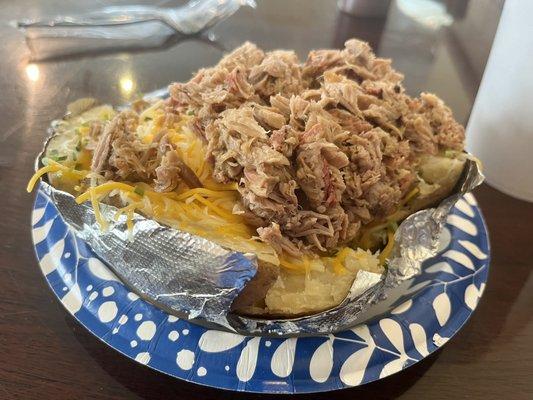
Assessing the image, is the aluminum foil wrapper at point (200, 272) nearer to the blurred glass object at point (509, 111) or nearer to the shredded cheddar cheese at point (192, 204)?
the shredded cheddar cheese at point (192, 204)

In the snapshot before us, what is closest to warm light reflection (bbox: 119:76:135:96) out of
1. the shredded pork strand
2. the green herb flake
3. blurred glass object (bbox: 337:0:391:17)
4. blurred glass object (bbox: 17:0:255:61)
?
blurred glass object (bbox: 17:0:255:61)

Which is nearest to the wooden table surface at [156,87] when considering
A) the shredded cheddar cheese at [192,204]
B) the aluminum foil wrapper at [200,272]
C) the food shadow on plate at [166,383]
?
the food shadow on plate at [166,383]

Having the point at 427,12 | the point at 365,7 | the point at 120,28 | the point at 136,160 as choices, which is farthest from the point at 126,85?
the point at 427,12

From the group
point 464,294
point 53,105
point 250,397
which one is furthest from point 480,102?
point 53,105

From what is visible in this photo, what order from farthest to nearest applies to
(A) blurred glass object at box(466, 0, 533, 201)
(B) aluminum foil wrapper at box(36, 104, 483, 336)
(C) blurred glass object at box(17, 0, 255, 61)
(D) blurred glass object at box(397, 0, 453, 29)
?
(D) blurred glass object at box(397, 0, 453, 29) → (C) blurred glass object at box(17, 0, 255, 61) → (A) blurred glass object at box(466, 0, 533, 201) → (B) aluminum foil wrapper at box(36, 104, 483, 336)

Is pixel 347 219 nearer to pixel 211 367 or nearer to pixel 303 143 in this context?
pixel 303 143

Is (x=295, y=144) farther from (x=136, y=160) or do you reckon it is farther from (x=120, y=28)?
(x=120, y=28)

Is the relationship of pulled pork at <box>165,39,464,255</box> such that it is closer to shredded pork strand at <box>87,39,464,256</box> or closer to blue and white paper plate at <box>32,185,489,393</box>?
shredded pork strand at <box>87,39,464,256</box>

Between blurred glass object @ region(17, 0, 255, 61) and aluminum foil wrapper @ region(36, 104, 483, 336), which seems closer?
aluminum foil wrapper @ region(36, 104, 483, 336)
